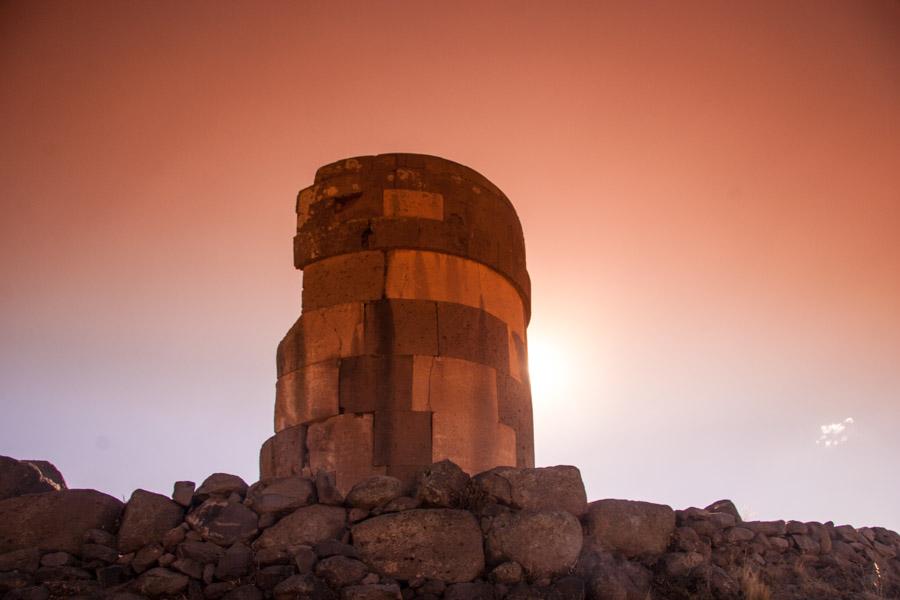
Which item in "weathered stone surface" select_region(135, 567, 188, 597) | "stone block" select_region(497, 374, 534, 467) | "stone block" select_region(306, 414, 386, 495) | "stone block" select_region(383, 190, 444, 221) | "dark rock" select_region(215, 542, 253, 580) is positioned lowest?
"weathered stone surface" select_region(135, 567, 188, 597)

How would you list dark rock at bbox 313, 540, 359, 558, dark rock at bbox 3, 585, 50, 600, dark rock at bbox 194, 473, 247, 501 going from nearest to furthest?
dark rock at bbox 3, 585, 50, 600
dark rock at bbox 313, 540, 359, 558
dark rock at bbox 194, 473, 247, 501

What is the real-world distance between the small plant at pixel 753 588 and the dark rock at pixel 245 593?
290 cm

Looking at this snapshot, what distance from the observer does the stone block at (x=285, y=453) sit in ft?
23.1

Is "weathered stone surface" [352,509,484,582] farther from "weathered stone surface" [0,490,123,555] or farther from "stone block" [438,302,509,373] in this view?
"stone block" [438,302,509,373]

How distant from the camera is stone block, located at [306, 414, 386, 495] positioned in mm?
6703

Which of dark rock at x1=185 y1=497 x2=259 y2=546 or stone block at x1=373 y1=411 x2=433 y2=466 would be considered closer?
dark rock at x1=185 y1=497 x2=259 y2=546

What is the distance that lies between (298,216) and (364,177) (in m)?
0.81

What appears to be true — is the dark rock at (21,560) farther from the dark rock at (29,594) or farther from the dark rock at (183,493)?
the dark rock at (183,493)

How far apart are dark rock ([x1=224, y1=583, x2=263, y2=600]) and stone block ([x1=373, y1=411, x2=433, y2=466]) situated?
2431 mm

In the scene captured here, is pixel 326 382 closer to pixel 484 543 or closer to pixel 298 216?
pixel 298 216

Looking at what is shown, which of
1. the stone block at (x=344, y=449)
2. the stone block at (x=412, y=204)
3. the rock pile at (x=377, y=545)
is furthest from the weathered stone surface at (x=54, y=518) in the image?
the stone block at (x=412, y=204)

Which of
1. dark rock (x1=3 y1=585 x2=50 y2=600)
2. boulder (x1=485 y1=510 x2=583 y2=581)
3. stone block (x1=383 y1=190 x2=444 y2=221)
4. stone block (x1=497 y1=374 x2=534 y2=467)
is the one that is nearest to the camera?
dark rock (x1=3 y1=585 x2=50 y2=600)

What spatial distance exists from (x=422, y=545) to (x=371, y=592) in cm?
→ 46

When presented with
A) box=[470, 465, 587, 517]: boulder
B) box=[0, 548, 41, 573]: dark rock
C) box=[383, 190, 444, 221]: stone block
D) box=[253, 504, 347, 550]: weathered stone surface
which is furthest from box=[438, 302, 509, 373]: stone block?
box=[0, 548, 41, 573]: dark rock
